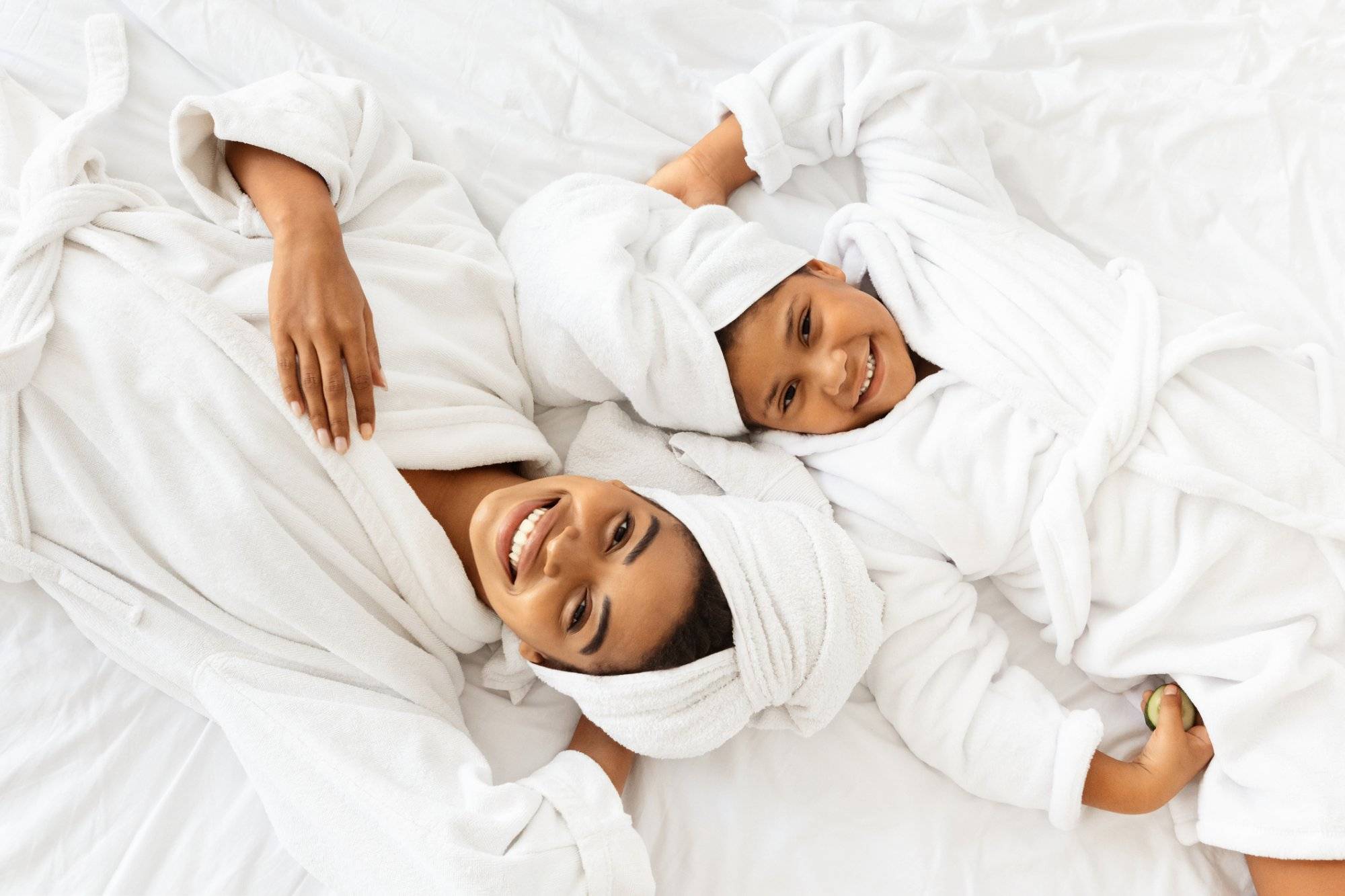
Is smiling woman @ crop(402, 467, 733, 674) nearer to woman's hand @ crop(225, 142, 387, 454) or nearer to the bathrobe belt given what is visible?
woman's hand @ crop(225, 142, 387, 454)

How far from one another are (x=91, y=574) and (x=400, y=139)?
0.77 meters

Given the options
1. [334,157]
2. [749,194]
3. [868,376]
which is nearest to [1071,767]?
[868,376]

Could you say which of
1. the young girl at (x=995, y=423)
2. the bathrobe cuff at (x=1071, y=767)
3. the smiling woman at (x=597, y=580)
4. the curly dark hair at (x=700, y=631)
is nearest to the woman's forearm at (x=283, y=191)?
the young girl at (x=995, y=423)

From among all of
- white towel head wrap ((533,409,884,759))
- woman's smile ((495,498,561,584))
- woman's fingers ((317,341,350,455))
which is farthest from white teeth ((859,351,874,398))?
woman's fingers ((317,341,350,455))

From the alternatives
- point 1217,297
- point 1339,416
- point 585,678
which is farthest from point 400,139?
point 1339,416

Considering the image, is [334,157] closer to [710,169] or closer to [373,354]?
[373,354]

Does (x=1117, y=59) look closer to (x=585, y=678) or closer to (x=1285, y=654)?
(x=1285, y=654)

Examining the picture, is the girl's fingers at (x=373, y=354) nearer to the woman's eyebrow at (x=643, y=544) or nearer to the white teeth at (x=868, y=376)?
the woman's eyebrow at (x=643, y=544)

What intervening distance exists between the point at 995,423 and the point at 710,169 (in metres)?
0.61

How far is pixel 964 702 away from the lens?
3.81 feet

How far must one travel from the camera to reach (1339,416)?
3.99 ft

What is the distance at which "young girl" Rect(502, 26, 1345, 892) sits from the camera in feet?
3.75

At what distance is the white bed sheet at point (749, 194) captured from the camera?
3.77 feet

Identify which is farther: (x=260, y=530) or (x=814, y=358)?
(x=814, y=358)
